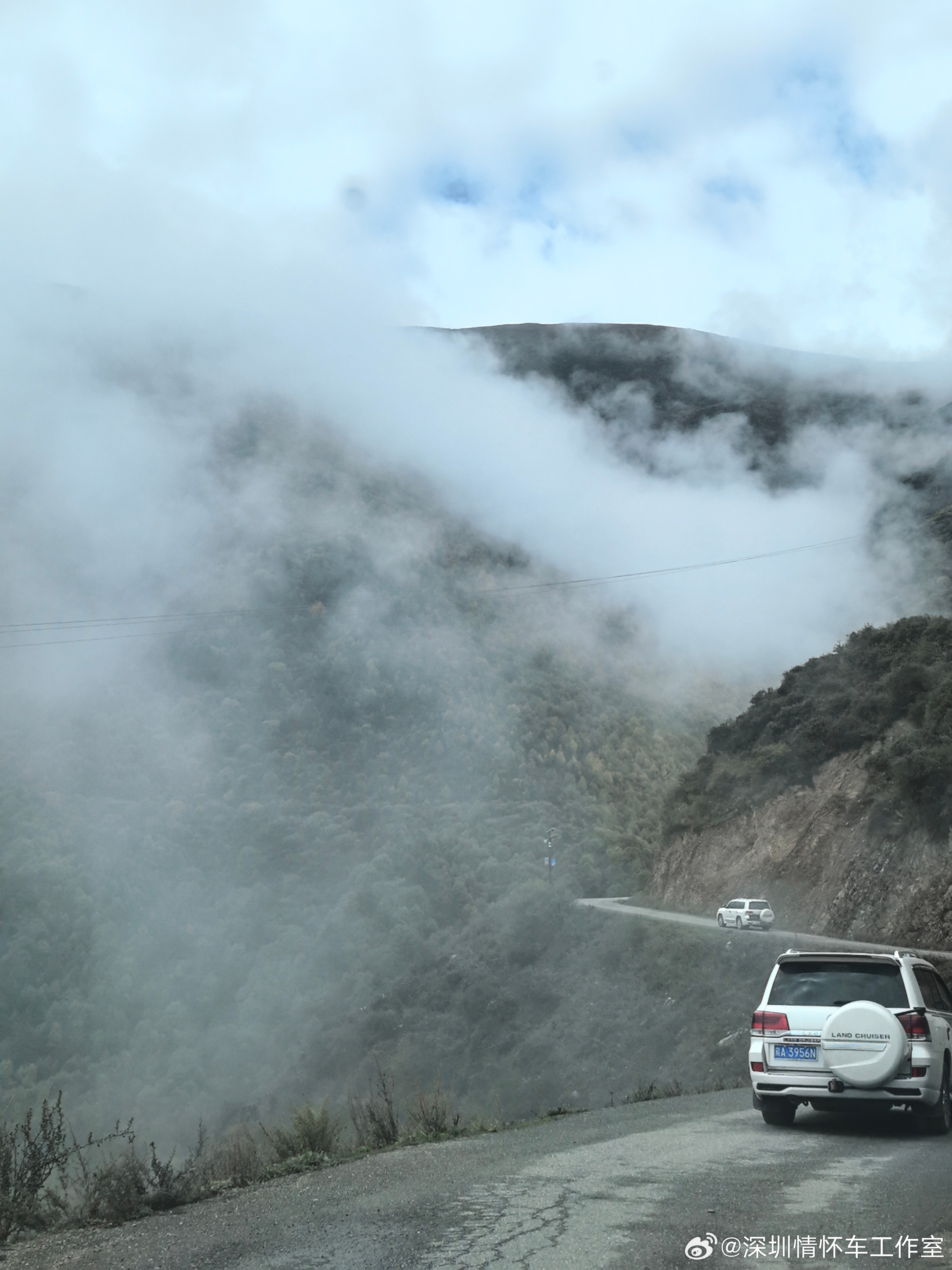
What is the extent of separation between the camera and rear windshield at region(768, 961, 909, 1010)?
29.5 ft

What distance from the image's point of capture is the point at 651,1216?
18.9ft

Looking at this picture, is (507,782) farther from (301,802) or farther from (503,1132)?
(503,1132)

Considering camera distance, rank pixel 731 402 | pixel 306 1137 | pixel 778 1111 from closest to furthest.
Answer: pixel 778 1111 → pixel 306 1137 → pixel 731 402

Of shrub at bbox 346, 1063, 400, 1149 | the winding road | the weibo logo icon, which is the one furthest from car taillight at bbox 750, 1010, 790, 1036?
the weibo logo icon

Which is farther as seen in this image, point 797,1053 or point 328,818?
point 328,818

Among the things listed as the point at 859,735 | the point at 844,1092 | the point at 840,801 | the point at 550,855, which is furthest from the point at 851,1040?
the point at 550,855

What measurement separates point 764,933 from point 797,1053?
18912mm

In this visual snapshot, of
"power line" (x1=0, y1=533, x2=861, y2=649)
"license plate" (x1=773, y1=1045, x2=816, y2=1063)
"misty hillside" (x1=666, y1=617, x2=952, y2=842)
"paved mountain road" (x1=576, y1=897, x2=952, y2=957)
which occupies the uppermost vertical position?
"power line" (x1=0, y1=533, x2=861, y2=649)

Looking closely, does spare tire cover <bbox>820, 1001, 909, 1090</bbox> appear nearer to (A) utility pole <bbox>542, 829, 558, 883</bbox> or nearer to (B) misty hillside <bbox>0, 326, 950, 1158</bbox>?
(B) misty hillside <bbox>0, 326, 950, 1158</bbox>

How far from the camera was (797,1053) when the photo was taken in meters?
8.80

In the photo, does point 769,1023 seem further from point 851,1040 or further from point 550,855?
point 550,855

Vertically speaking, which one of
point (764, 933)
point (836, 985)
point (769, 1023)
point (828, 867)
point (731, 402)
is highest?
point (731, 402)

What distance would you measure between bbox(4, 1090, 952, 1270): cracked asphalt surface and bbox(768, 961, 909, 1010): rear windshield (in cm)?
97

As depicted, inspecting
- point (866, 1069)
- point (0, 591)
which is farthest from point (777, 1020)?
point (0, 591)
